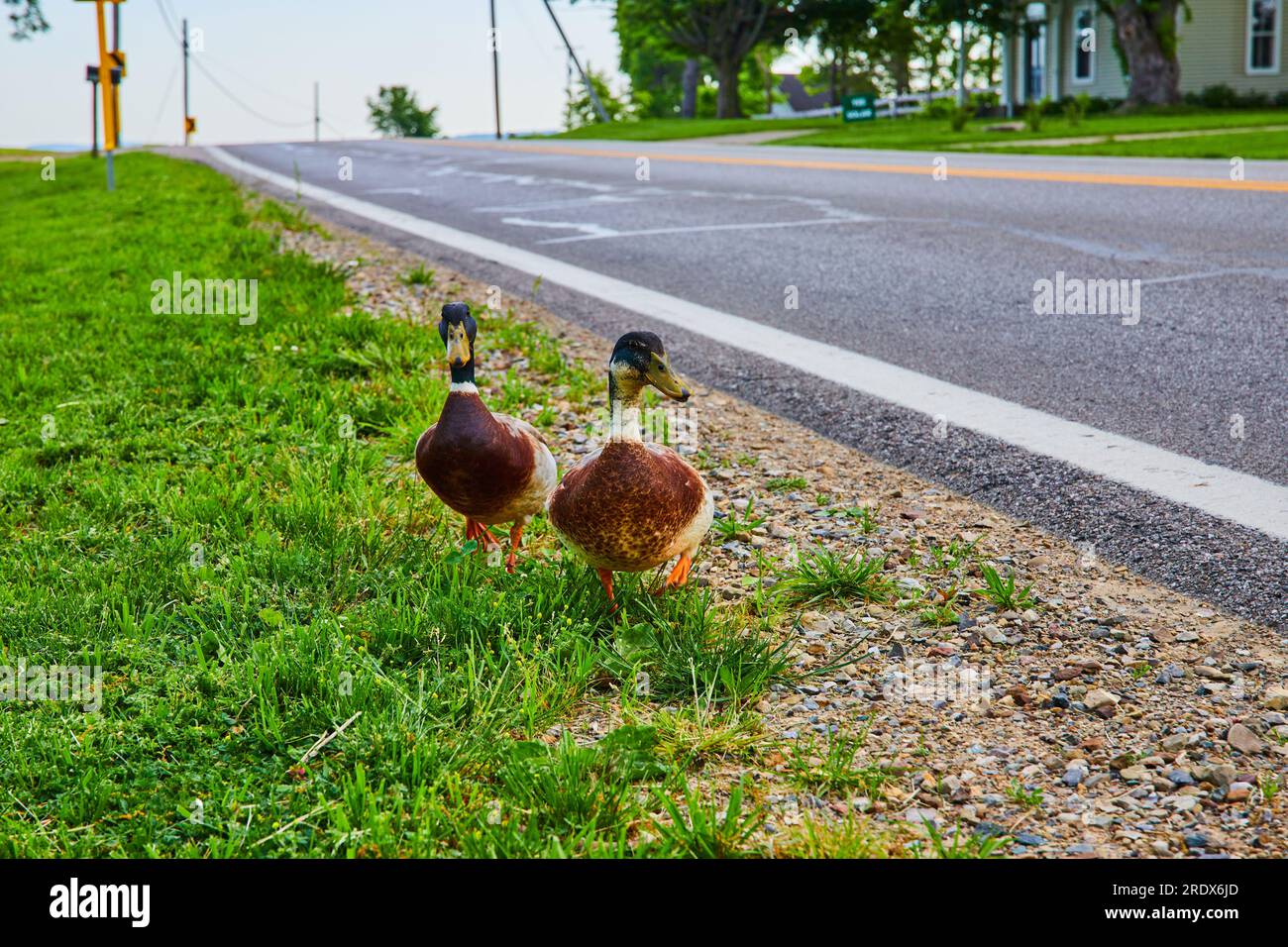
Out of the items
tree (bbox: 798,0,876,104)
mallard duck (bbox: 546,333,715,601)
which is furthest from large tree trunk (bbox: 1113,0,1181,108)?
mallard duck (bbox: 546,333,715,601)

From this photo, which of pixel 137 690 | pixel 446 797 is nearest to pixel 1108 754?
pixel 446 797

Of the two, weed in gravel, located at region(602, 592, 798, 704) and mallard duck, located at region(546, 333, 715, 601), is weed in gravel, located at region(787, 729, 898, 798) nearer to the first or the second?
weed in gravel, located at region(602, 592, 798, 704)

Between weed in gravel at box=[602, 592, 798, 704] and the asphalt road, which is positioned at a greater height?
the asphalt road

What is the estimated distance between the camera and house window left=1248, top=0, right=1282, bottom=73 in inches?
1271

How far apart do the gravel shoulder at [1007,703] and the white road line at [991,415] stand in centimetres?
47

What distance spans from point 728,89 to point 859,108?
33.5 ft

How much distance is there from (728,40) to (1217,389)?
144 ft

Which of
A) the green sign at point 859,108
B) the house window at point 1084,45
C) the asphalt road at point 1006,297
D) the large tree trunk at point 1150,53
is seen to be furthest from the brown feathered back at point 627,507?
the house window at point 1084,45

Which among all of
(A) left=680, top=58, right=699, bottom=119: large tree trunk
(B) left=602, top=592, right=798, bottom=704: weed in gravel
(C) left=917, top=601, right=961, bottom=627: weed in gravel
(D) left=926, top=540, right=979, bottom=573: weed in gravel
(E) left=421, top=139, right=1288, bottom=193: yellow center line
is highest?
(A) left=680, top=58, right=699, bottom=119: large tree trunk

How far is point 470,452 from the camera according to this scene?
125 inches

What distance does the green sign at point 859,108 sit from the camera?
121 feet

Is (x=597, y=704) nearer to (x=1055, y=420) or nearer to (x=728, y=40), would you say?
(x=1055, y=420)

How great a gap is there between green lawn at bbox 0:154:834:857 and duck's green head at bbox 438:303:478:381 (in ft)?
1.79
